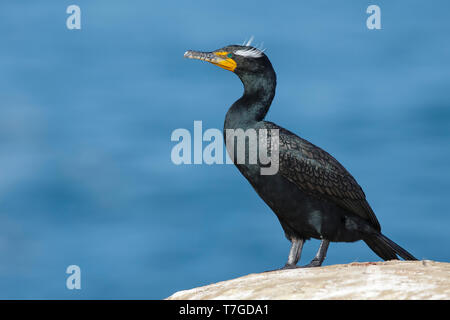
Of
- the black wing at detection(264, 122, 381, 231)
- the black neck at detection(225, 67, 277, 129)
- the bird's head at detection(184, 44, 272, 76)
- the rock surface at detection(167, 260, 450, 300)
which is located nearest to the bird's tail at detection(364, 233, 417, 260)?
the black wing at detection(264, 122, 381, 231)

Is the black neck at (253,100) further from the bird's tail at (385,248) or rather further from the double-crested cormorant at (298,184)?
the bird's tail at (385,248)

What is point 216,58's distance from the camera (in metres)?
9.77

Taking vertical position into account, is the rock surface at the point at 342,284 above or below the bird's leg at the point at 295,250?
below

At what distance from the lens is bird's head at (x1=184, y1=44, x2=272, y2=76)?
31.5ft

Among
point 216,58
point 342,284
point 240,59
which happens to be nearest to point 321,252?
point 342,284

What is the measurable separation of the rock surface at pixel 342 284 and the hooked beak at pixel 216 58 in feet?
8.32

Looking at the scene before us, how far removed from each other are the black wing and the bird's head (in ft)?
2.28

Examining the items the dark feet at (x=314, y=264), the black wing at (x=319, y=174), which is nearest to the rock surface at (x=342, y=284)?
the dark feet at (x=314, y=264)

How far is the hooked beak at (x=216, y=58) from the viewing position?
9.68 metres

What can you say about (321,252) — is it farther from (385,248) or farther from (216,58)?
(216,58)

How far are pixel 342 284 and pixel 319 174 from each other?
1952mm
